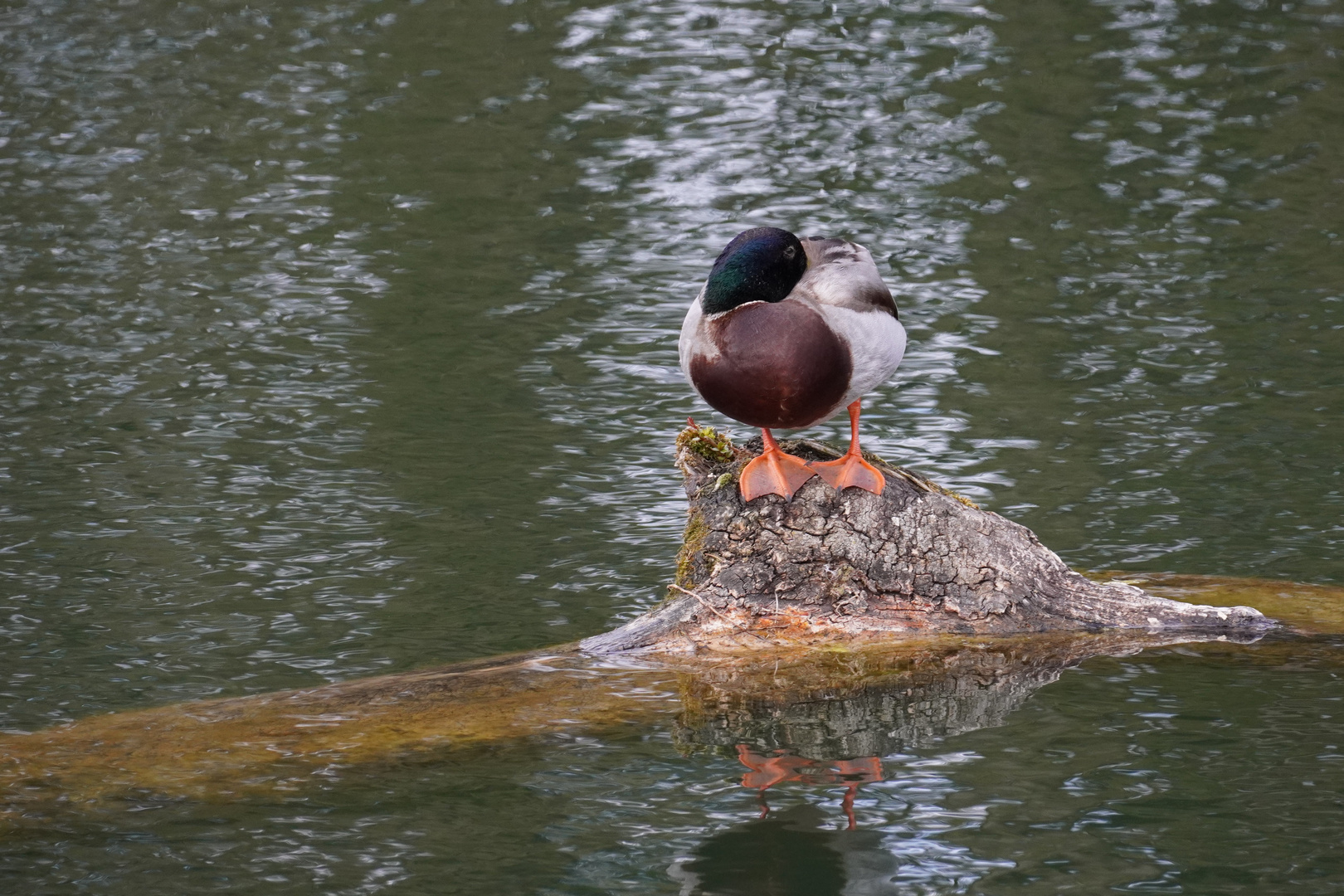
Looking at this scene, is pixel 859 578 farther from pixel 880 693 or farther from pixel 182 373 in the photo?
pixel 182 373

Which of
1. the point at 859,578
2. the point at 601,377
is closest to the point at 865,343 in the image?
the point at 859,578

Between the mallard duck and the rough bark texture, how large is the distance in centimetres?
11

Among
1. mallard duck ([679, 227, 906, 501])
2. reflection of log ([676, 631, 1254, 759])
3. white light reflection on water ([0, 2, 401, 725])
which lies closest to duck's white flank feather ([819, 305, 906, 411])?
mallard duck ([679, 227, 906, 501])

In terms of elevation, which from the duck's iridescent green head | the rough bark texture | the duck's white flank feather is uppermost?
the duck's iridescent green head

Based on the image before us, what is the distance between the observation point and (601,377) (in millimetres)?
8031

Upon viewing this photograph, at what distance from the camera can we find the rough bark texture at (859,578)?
4.85 metres

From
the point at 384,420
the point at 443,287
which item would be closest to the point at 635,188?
the point at 443,287

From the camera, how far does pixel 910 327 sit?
8.54 m

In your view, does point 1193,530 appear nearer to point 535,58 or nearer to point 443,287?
point 443,287

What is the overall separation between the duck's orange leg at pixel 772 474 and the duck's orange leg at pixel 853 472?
0.04m

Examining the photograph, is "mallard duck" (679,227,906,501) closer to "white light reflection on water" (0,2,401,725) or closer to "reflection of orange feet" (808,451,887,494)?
"reflection of orange feet" (808,451,887,494)

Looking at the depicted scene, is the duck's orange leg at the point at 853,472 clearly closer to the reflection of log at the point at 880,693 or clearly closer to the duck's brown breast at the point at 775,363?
the duck's brown breast at the point at 775,363

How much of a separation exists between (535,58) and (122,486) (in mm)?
7594

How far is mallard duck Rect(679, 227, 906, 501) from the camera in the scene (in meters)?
4.63
